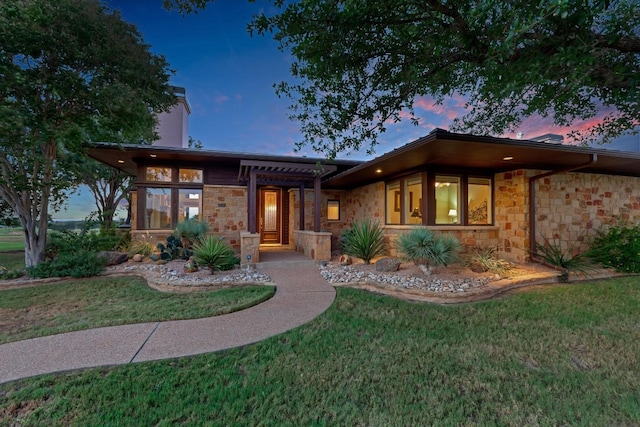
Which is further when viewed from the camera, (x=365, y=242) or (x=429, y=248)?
(x=365, y=242)

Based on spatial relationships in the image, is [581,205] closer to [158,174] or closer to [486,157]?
[486,157]

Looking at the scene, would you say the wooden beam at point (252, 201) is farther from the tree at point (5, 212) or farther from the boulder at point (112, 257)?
the tree at point (5, 212)

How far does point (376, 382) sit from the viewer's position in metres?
2.39

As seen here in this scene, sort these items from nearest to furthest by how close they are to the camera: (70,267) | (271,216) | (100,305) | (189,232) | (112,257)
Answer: (100,305) < (70,267) < (112,257) < (189,232) < (271,216)

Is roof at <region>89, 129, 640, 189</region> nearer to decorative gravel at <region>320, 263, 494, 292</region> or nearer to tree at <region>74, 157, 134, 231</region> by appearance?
decorative gravel at <region>320, 263, 494, 292</region>

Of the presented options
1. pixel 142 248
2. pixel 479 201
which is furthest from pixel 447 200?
pixel 142 248

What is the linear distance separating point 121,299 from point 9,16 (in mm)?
5997

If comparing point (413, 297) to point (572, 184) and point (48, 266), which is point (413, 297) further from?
point (48, 266)

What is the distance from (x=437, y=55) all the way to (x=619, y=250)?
7.89 meters

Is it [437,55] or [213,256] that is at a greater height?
[437,55]

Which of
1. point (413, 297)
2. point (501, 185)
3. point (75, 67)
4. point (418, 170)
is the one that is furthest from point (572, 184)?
point (75, 67)

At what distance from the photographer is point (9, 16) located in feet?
16.8

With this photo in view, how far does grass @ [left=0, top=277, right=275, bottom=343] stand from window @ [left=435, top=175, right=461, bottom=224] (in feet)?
17.7

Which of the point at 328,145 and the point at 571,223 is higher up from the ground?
the point at 328,145
